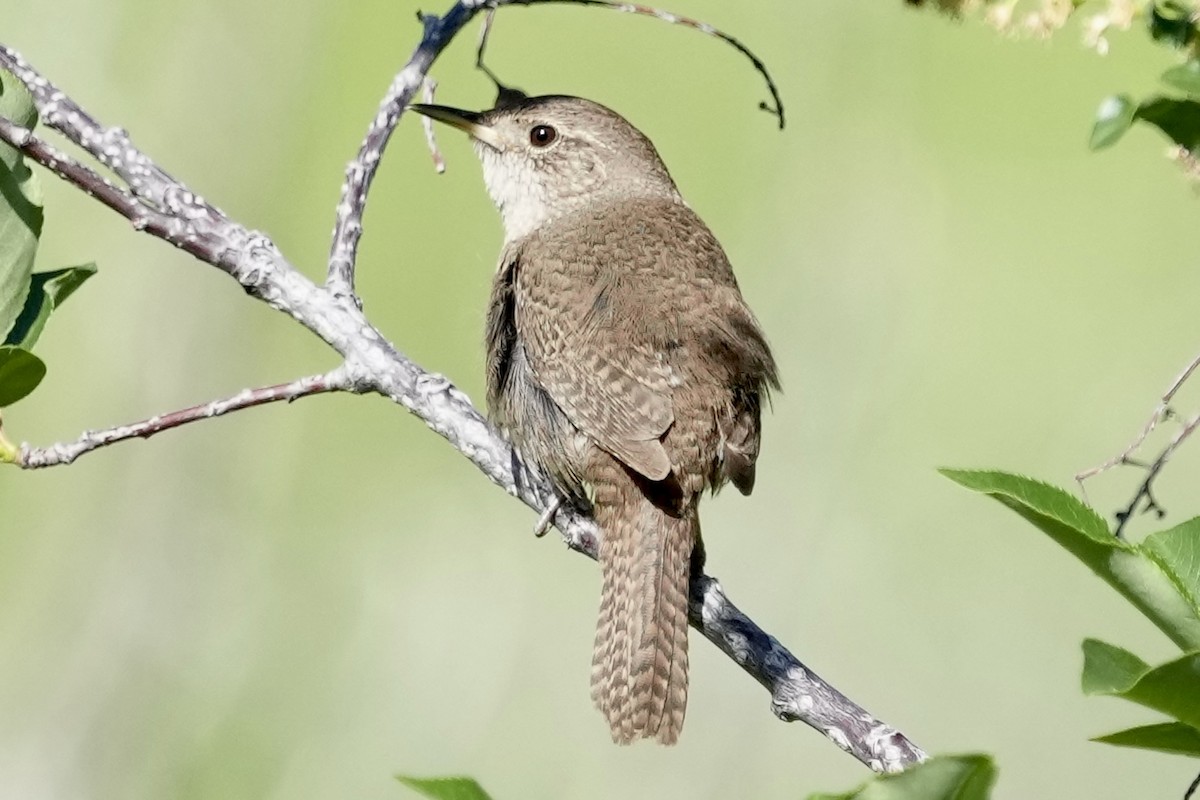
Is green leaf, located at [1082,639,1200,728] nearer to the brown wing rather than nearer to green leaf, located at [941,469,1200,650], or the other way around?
green leaf, located at [941,469,1200,650]

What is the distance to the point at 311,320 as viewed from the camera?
2.32m

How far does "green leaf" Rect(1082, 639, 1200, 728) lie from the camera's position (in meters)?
1.12

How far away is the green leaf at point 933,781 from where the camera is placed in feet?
3.26

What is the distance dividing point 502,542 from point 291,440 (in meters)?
0.85

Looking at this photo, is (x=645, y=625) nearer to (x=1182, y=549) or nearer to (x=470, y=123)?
(x=1182, y=549)

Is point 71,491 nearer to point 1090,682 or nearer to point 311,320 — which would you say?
point 311,320

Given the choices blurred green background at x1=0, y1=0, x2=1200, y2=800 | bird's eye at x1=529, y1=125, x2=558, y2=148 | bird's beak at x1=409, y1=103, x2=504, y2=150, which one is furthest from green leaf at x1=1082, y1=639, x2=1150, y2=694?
blurred green background at x1=0, y1=0, x2=1200, y2=800

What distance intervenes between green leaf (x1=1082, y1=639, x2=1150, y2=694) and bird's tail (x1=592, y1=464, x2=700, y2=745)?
1116mm

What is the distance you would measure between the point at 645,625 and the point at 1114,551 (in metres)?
1.13

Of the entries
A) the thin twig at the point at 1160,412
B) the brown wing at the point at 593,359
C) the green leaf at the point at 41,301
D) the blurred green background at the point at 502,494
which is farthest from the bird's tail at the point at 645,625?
Answer: the blurred green background at the point at 502,494

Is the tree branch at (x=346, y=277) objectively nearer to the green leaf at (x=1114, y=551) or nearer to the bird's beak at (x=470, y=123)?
the bird's beak at (x=470, y=123)

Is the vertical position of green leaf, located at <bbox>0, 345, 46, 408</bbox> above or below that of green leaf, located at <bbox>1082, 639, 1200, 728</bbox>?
above

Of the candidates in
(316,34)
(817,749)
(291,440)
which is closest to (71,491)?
(291,440)

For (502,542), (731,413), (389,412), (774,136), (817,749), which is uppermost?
(774,136)
